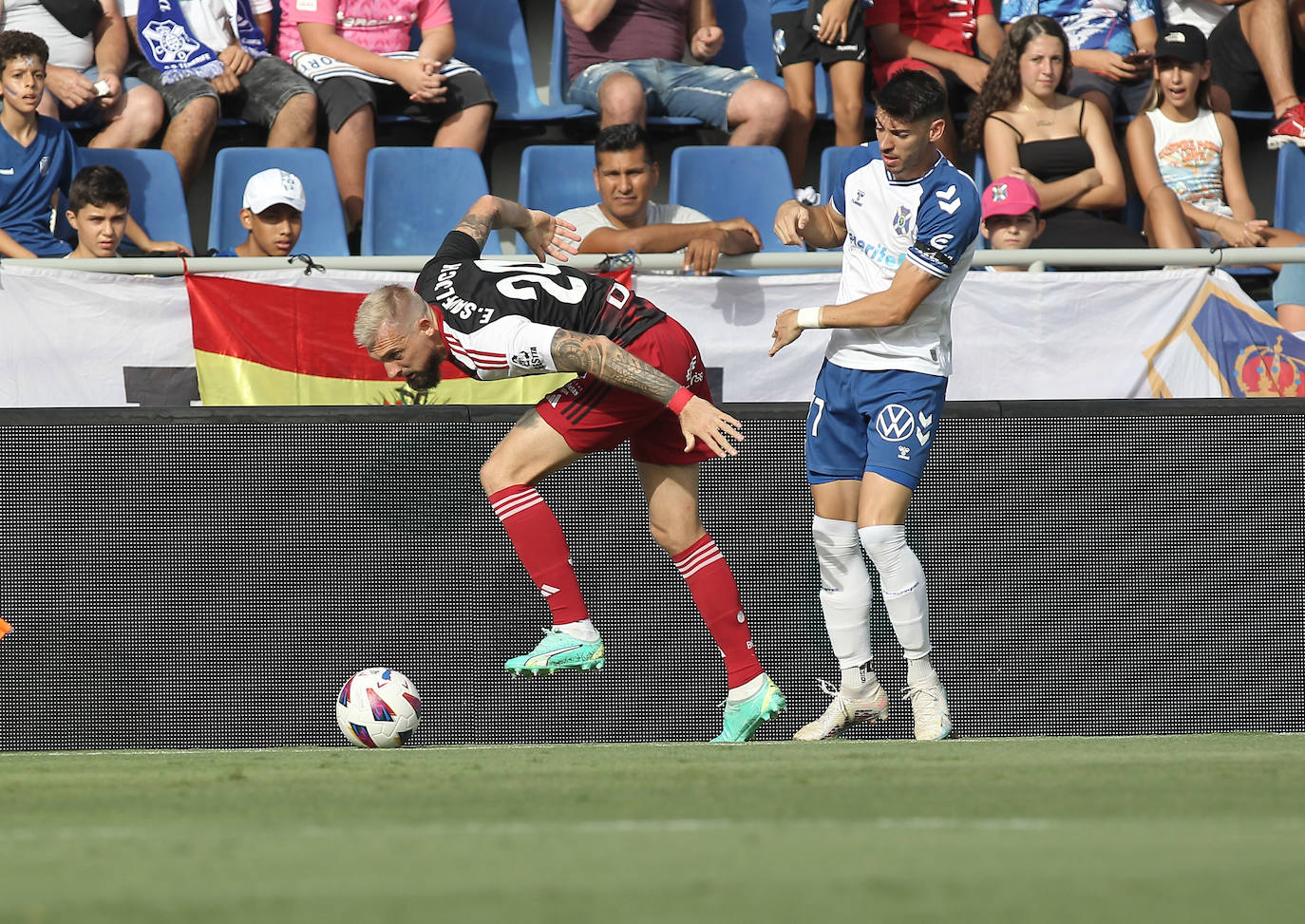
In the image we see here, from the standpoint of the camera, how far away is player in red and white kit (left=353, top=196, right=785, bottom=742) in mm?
4738

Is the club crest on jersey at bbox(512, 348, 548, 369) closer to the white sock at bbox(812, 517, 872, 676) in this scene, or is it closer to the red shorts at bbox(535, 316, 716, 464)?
the red shorts at bbox(535, 316, 716, 464)

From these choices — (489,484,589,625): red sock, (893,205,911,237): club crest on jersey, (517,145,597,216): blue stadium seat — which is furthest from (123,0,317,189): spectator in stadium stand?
(893,205,911,237): club crest on jersey

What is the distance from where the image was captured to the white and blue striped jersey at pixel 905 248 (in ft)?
16.2

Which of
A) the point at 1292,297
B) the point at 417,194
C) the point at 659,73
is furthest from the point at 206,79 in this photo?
the point at 1292,297

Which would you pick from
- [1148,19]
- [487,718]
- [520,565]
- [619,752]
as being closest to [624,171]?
[520,565]

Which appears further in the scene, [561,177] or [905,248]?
[561,177]

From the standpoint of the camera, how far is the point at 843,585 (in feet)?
17.3

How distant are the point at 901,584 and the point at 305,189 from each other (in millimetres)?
4259

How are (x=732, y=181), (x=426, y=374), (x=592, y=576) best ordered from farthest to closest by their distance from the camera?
(x=732, y=181)
(x=592, y=576)
(x=426, y=374)

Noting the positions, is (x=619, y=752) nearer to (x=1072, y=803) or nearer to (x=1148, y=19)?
(x=1072, y=803)

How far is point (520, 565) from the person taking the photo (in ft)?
19.1

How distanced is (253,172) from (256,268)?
1.87 m

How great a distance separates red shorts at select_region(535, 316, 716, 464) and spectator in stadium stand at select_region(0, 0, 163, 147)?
13.6 ft

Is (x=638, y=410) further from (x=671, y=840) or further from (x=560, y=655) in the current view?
(x=671, y=840)
